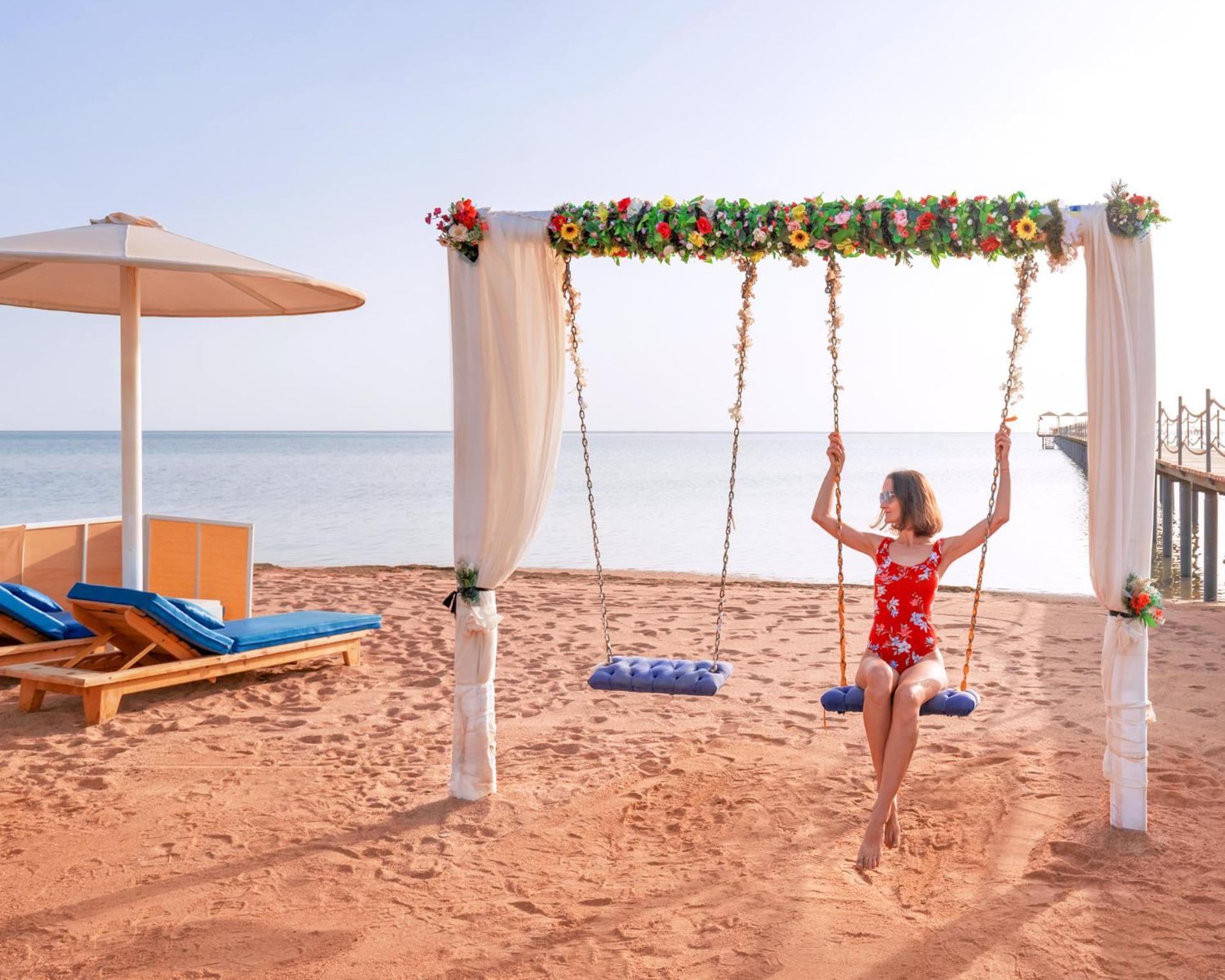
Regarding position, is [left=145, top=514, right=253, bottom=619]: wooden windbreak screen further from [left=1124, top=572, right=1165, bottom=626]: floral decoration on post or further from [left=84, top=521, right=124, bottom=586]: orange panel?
[left=1124, top=572, right=1165, bottom=626]: floral decoration on post

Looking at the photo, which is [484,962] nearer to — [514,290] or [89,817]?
[89,817]

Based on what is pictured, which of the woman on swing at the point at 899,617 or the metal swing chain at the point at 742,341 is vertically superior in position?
the metal swing chain at the point at 742,341

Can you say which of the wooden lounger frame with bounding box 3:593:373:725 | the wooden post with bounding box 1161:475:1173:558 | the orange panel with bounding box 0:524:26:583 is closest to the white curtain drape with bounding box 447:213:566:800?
the wooden lounger frame with bounding box 3:593:373:725

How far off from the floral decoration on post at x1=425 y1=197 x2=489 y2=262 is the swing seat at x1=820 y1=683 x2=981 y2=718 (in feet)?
7.66

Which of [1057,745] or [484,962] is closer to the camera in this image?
[484,962]

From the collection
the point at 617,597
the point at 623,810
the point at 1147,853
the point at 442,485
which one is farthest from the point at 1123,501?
the point at 442,485

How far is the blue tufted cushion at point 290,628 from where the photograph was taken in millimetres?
6316

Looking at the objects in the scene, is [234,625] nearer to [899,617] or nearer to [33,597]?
[33,597]

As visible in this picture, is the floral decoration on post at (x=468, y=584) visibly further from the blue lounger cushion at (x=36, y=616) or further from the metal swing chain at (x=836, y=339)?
the blue lounger cushion at (x=36, y=616)

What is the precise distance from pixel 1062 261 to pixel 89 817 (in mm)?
4606

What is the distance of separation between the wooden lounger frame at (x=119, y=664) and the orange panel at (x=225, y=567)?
1.08 m

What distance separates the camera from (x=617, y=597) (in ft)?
35.1

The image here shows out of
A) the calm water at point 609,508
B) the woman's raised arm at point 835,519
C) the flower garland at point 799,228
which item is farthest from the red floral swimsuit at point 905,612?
the calm water at point 609,508

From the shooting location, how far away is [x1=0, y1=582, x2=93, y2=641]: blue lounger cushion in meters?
6.34
